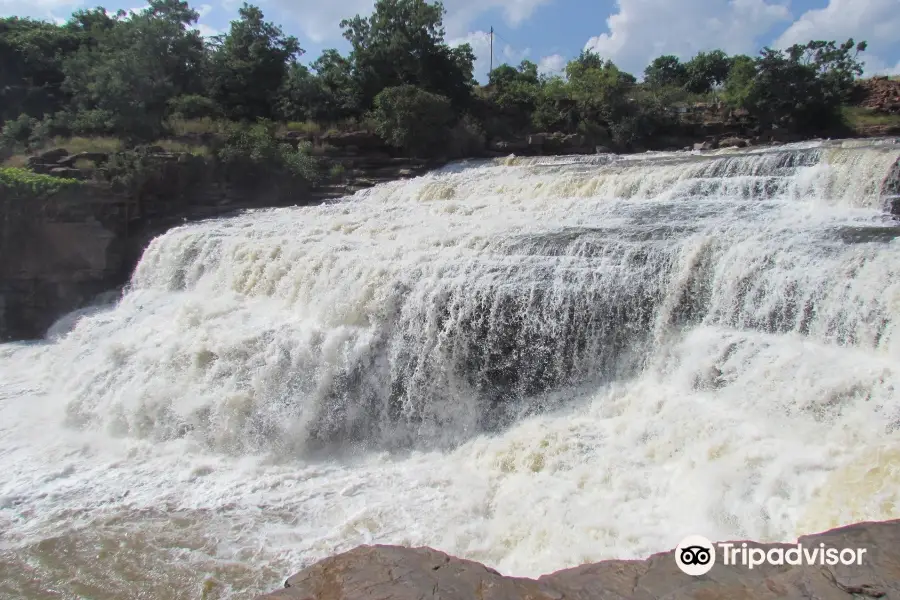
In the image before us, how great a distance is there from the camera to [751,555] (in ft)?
11.0

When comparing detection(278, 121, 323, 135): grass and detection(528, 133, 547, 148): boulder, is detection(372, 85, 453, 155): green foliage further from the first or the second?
detection(528, 133, 547, 148): boulder

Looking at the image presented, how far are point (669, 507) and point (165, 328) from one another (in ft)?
25.0

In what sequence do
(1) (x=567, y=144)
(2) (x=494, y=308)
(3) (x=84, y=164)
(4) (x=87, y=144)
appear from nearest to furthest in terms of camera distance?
(2) (x=494, y=308) < (3) (x=84, y=164) < (4) (x=87, y=144) < (1) (x=567, y=144)

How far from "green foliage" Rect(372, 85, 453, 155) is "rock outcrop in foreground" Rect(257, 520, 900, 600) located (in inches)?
624

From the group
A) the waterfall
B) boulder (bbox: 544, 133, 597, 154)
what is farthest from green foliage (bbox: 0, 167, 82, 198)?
boulder (bbox: 544, 133, 597, 154)

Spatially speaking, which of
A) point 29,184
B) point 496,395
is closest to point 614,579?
point 496,395

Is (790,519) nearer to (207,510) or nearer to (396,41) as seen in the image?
(207,510)

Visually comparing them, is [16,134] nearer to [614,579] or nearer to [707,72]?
[614,579]

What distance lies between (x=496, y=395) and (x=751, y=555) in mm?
3942

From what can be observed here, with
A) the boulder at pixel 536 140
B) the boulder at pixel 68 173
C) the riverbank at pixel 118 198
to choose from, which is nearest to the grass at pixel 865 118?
the riverbank at pixel 118 198

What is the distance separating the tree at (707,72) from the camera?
30.7m

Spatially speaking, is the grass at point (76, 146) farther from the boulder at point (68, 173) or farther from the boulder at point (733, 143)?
the boulder at point (733, 143)

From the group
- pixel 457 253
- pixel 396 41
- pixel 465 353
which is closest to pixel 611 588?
pixel 465 353

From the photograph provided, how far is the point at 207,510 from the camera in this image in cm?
605
